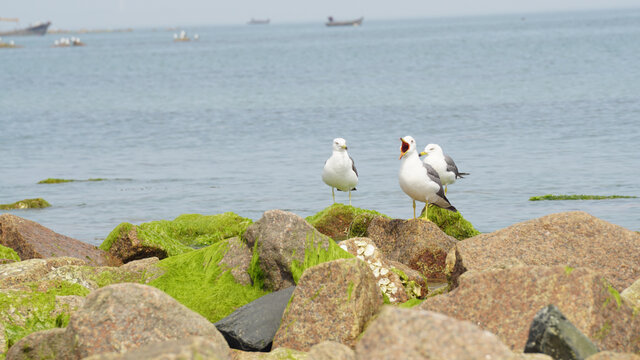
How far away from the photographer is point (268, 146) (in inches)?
1017

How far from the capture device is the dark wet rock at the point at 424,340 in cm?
453

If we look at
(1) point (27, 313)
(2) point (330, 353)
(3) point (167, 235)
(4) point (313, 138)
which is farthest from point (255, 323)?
(4) point (313, 138)

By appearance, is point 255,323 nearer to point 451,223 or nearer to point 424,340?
point 424,340

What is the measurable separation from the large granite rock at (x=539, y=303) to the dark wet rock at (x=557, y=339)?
0.48 meters

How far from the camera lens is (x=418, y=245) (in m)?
10.1

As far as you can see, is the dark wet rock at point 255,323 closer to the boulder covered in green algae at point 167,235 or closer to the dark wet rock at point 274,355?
the dark wet rock at point 274,355

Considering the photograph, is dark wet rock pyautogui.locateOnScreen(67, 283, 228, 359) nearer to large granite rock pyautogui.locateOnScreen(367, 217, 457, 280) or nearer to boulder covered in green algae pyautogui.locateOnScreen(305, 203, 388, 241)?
large granite rock pyautogui.locateOnScreen(367, 217, 457, 280)

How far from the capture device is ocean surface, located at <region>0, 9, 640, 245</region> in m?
17.0

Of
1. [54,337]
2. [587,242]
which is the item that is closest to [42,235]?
[54,337]

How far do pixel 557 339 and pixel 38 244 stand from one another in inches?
288

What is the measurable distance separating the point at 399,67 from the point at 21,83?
28.7 meters

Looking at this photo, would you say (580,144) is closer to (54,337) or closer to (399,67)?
(54,337)

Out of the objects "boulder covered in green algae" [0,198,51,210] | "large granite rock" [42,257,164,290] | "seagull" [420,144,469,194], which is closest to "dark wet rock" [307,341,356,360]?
"large granite rock" [42,257,164,290]

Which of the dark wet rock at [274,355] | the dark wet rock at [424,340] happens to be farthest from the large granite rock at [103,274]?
the dark wet rock at [424,340]
